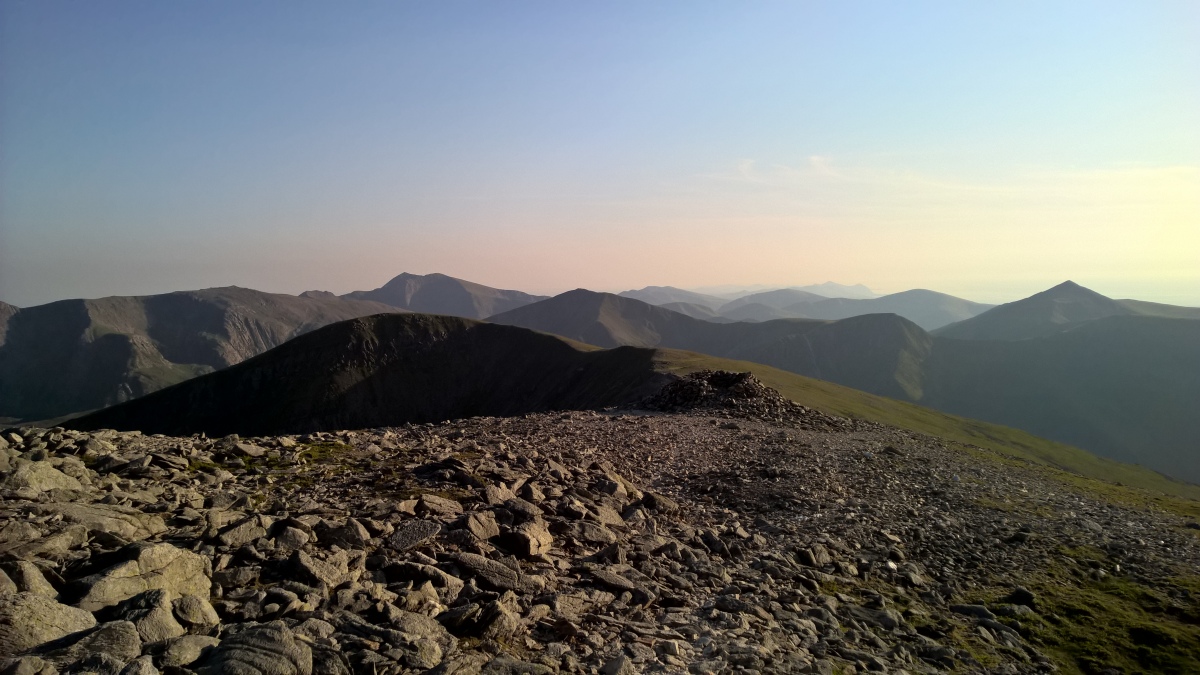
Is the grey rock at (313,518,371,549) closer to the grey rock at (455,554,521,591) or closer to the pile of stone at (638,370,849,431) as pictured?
the grey rock at (455,554,521,591)

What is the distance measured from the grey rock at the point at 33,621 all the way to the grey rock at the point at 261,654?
1.93 meters

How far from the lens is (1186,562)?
57.8 ft

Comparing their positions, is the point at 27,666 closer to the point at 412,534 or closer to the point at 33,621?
the point at 33,621

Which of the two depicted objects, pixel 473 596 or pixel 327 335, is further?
pixel 327 335

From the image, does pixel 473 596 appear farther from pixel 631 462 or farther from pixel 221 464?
pixel 631 462

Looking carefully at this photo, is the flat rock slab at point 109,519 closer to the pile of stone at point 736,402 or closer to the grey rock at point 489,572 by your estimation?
the grey rock at point 489,572

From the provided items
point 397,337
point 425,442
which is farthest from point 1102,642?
point 397,337

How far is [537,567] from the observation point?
40.1 feet

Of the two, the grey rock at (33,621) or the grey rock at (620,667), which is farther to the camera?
the grey rock at (620,667)

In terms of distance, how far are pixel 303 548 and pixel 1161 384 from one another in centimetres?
24514

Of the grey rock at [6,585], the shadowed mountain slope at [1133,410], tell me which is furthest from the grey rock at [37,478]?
the shadowed mountain slope at [1133,410]

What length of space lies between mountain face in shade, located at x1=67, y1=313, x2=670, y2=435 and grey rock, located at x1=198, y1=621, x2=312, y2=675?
89323 mm

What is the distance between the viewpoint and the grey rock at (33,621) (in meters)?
7.26

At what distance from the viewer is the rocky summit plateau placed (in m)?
8.53
